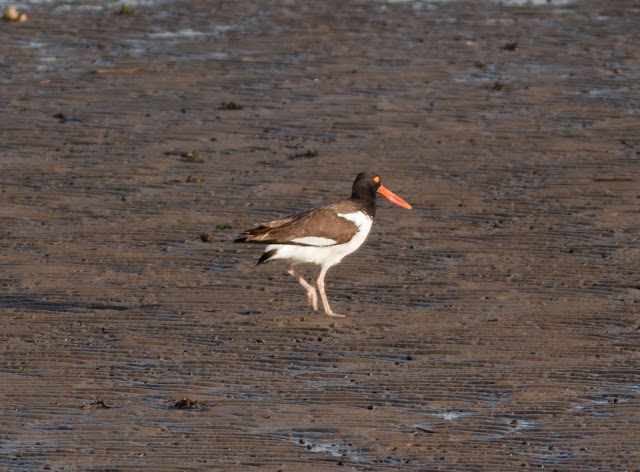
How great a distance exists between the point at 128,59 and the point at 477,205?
8.65 metres

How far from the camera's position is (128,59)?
20406mm

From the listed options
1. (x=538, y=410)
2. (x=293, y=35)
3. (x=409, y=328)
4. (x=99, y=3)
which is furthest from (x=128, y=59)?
(x=538, y=410)

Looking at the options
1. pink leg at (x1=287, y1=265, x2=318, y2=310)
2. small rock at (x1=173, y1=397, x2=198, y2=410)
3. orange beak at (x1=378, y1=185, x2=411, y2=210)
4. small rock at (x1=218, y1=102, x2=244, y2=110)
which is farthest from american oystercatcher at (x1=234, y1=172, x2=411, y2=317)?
small rock at (x1=218, y1=102, x2=244, y2=110)

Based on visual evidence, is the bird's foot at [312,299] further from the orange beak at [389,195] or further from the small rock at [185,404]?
the small rock at [185,404]

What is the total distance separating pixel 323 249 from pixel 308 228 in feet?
0.73

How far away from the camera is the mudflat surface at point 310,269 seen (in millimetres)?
8117

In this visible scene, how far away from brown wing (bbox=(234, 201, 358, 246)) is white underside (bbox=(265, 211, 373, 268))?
43 millimetres

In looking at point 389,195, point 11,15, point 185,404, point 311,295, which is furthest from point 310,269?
point 11,15

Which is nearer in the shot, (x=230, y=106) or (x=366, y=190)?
(x=366, y=190)

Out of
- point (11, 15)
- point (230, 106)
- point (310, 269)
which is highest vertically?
point (310, 269)

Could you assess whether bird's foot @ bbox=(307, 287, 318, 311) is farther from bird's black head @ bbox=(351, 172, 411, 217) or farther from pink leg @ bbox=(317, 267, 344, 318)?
bird's black head @ bbox=(351, 172, 411, 217)

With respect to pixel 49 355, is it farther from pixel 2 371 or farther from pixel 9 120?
pixel 9 120

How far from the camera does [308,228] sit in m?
10.9

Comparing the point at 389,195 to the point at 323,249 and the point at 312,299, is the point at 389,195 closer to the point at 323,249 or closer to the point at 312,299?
the point at 323,249
